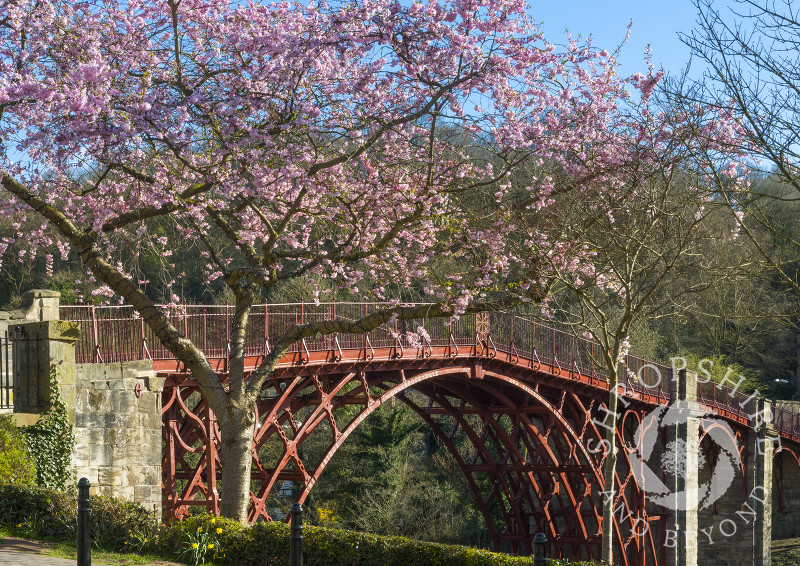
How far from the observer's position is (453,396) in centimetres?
2489

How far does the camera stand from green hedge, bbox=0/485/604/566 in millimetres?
8945

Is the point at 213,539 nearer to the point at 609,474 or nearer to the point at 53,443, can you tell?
the point at 53,443

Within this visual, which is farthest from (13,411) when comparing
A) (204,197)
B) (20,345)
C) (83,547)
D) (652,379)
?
(652,379)

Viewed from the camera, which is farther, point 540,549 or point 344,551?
point 344,551

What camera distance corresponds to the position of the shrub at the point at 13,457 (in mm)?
10648

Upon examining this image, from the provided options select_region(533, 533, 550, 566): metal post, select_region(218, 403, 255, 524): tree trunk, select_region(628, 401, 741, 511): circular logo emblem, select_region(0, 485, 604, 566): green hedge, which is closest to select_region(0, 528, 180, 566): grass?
select_region(0, 485, 604, 566): green hedge

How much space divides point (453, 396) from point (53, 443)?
1479 centimetres

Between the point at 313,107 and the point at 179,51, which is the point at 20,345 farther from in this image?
the point at 313,107

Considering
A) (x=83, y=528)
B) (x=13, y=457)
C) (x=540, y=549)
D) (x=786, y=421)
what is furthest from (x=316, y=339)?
(x=786, y=421)

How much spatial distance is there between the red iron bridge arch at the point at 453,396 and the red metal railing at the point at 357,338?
0.03 m

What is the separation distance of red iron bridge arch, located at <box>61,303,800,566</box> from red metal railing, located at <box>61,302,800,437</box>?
33 millimetres

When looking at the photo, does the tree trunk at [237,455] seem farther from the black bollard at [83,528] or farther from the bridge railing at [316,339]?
the black bollard at [83,528]

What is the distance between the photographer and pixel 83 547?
649 cm

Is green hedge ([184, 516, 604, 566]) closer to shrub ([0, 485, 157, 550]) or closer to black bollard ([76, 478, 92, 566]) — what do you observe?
shrub ([0, 485, 157, 550])
